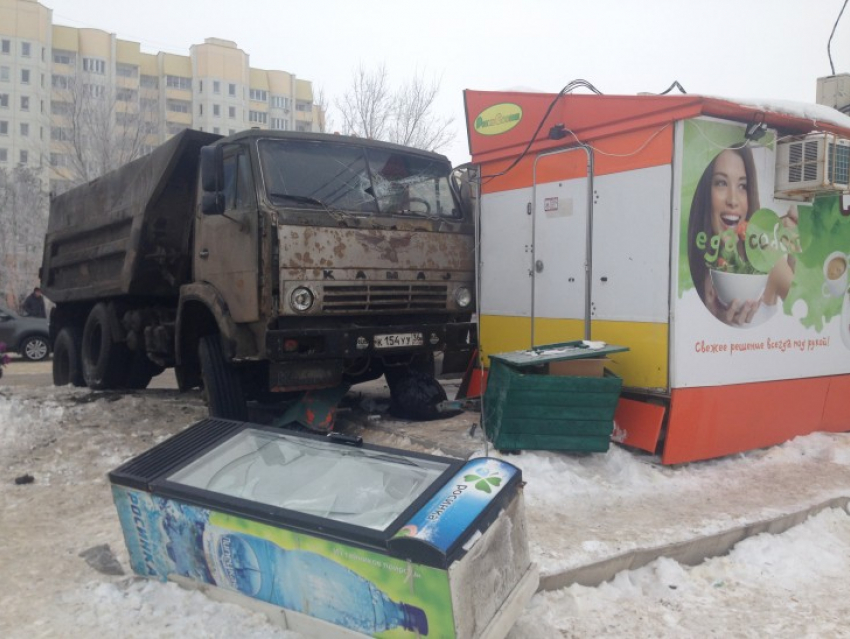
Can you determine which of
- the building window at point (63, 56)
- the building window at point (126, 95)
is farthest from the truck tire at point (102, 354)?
the building window at point (63, 56)

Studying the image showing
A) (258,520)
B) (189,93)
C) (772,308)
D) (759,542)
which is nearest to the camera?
(258,520)

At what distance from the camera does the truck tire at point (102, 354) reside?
9.34 m

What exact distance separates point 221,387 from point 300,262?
1.52 meters

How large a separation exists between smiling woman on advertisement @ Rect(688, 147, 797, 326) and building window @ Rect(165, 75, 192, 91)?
67.1 meters

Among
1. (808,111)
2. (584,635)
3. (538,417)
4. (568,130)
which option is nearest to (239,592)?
(584,635)

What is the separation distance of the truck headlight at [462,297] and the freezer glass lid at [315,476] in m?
3.31

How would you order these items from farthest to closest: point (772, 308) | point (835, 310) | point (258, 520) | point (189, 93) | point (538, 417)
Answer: point (189, 93), point (835, 310), point (772, 308), point (538, 417), point (258, 520)

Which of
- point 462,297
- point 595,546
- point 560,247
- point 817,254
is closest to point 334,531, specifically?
point 595,546

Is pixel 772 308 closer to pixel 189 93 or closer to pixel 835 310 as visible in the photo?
pixel 835 310

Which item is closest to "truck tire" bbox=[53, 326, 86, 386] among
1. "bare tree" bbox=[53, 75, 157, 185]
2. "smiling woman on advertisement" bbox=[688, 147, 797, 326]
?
"smiling woman on advertisement" bbox=[688, 147, 797, 326]

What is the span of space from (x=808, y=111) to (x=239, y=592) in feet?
19.9

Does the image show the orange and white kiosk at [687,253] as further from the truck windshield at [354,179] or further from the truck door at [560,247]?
the truck windshield at [354,179]

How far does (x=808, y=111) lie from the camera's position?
658 cm

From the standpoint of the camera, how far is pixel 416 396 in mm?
7059
